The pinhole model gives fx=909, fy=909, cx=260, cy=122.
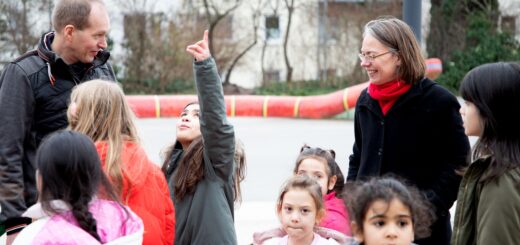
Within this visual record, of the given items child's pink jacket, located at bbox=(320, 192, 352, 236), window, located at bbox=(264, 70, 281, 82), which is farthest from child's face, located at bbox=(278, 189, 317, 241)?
window, located at bbox=(264, 70, 281, 82)

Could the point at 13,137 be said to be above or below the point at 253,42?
above

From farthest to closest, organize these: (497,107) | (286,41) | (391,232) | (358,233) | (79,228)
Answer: (286,41)
(497,107)
(358,233)
(391,232)
(79,228)

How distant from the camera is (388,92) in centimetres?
430

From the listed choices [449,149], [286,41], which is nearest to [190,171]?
[449,149]

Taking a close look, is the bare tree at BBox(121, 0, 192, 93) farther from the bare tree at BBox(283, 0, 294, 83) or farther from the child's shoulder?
the child's shoulder

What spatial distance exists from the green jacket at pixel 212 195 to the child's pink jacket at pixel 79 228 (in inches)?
35.5

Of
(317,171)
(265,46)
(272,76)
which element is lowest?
(272,76)

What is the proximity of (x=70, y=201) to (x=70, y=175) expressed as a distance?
9 centimetres

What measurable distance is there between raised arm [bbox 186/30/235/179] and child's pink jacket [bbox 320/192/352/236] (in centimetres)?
70

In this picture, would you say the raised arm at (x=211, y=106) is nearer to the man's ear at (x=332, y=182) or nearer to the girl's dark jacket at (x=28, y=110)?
the girl's dark jacket at (x=28, y=110)

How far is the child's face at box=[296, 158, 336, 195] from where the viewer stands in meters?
4.80

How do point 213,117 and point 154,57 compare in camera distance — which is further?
point 154,57

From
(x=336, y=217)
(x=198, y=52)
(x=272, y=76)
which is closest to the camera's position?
(x=198, y=52)

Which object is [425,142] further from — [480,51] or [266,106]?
[480,51]
